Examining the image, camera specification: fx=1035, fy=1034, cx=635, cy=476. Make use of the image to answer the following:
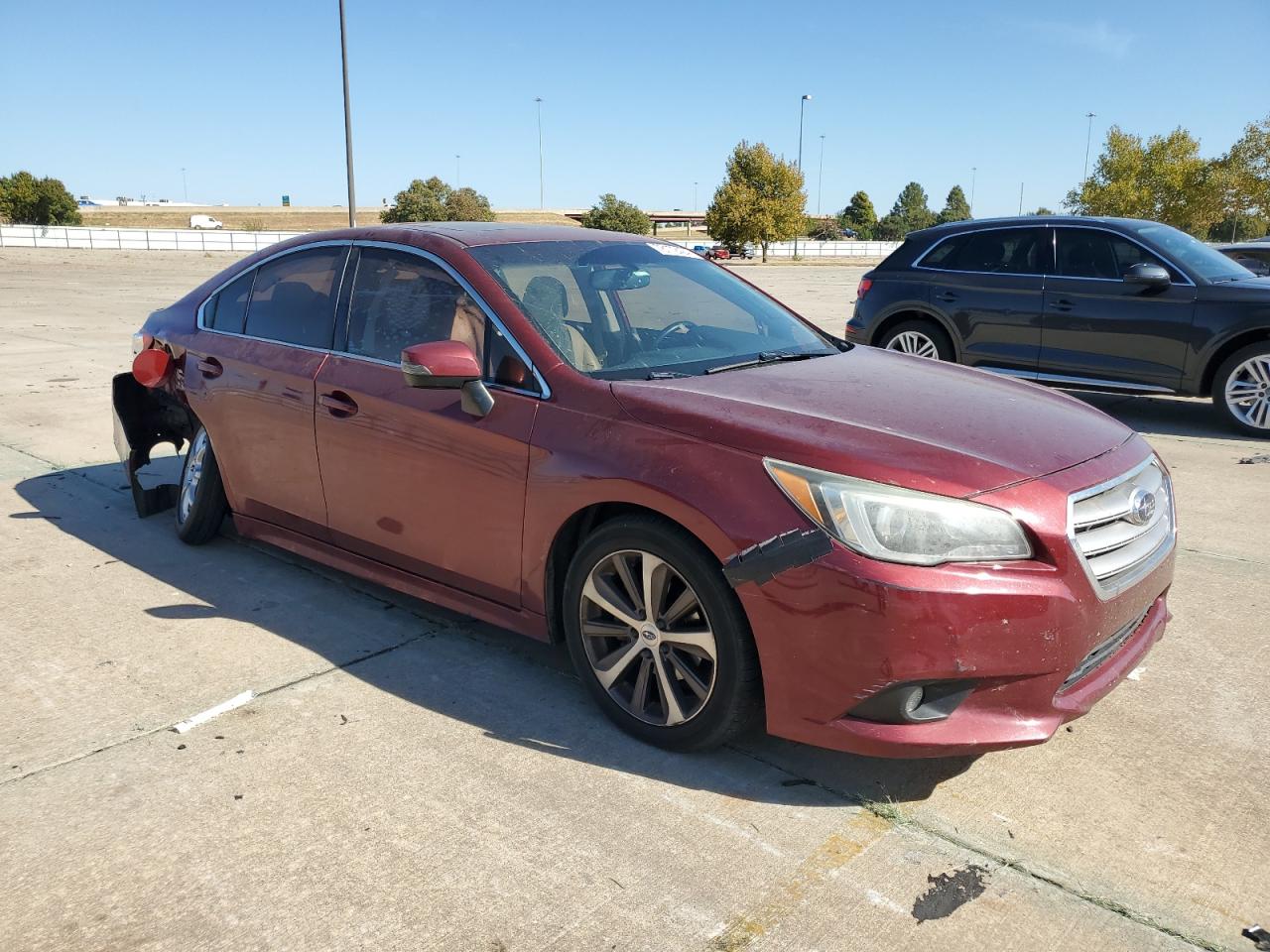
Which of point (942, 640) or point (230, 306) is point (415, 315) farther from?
point (942, 640)

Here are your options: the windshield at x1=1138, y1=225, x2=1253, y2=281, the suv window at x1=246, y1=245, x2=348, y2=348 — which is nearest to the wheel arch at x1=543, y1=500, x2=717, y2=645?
the suv window at x1=246, y1=245, x2=348, y2=348

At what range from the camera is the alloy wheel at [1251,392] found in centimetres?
823

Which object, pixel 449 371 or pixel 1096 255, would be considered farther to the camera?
pixel 1096 255

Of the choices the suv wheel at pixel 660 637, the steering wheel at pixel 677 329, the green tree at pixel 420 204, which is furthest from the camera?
the green tree at pixel 420 204

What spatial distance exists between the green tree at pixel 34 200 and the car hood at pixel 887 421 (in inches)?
3008

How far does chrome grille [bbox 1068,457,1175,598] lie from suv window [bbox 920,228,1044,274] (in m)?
6.28

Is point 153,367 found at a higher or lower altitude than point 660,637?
higher

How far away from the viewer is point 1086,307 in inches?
344

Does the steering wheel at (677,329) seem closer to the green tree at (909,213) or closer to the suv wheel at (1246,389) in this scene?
the suv wheel at (1246,389)

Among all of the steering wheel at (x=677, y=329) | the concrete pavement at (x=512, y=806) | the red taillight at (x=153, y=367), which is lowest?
the concrete pavement at (x=512, y=806)

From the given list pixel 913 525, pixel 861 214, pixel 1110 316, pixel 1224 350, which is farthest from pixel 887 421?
pixel 861 214

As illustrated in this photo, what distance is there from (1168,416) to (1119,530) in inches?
283

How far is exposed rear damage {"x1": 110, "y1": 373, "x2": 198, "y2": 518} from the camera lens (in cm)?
576

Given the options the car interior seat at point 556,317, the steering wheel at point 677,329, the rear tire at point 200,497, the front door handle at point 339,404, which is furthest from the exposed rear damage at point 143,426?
the steering wheel at point 677,329
